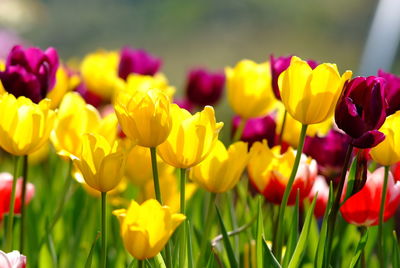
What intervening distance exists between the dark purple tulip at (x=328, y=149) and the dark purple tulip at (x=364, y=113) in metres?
0.24

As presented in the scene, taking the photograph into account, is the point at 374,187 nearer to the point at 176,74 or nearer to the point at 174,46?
the point at 176,74

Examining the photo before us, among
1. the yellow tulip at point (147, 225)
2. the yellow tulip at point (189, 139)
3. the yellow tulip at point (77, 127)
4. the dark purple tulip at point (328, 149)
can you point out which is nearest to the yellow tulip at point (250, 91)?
the dark purple tulip at point (328, 149)

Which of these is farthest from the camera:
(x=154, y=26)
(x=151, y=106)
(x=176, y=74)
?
(x=154, y=26)

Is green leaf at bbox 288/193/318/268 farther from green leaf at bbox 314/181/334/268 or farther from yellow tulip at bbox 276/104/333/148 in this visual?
yellow tulip at bbox 276/104/333/148

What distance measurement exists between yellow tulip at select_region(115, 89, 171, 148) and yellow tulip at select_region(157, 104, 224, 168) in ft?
0.09

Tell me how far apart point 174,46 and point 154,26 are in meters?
0.37

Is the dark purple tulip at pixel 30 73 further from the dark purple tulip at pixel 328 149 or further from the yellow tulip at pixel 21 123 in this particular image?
the dark purple tulip at pixel 328 149

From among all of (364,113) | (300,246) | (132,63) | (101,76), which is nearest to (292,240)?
(300,246)

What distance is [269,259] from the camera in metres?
0.70

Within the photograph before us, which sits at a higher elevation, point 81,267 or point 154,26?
point 81,267

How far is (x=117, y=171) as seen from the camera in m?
0.68

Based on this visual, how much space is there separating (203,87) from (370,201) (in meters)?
0.70

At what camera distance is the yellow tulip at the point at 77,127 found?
2.86 feet

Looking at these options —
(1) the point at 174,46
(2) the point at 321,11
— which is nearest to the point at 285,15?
(2) the point at 321,11
